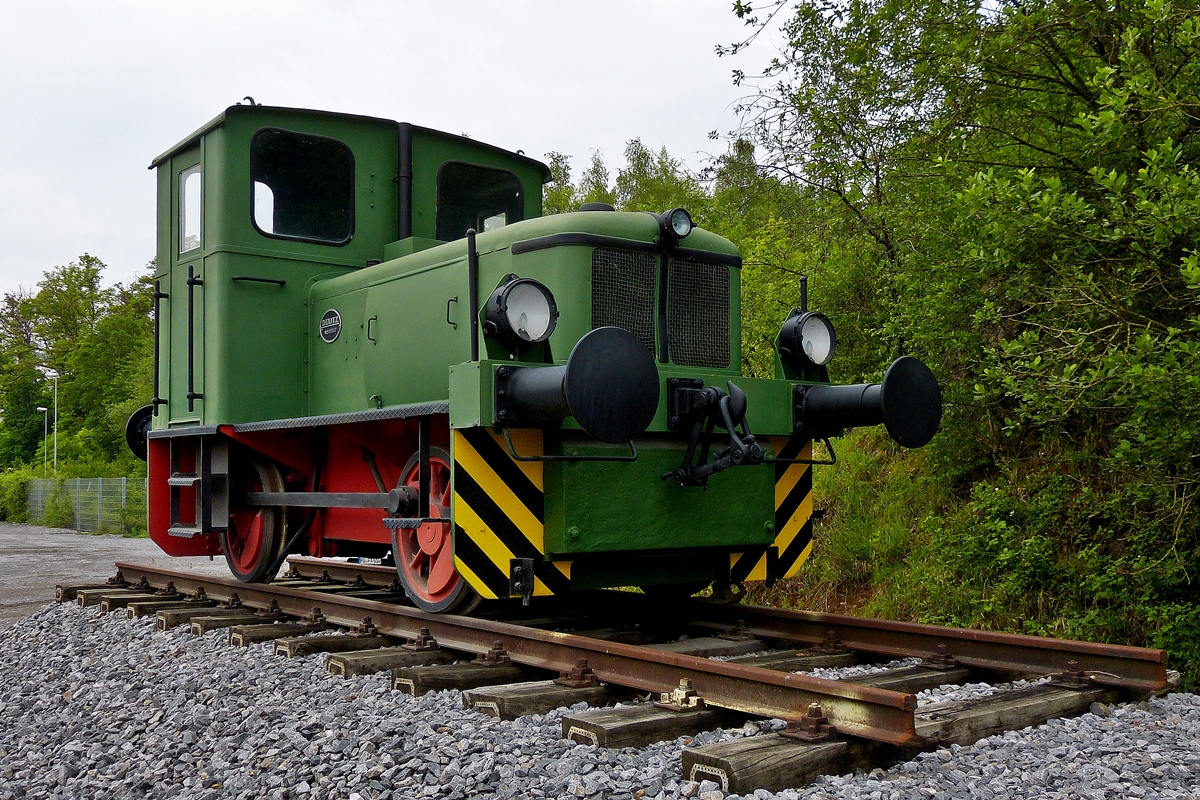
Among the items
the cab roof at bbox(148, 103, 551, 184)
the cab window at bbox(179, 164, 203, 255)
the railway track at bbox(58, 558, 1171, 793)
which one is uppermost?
the cab roof at bbox(148, 103, 551, 184)

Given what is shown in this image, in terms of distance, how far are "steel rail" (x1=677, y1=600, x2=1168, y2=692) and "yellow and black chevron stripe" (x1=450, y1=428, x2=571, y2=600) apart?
1202 millimetres

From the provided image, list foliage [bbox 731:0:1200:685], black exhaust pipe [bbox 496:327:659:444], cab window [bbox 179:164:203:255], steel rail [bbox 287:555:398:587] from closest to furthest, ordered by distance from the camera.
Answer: black exhaust pipe [bbox 496:327:659:444], foliage [bbox 731:0:1200:685], cab window [bbox 179:164:203:255], steel rail [bbox 287:555:398:587]

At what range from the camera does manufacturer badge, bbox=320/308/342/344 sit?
685cm

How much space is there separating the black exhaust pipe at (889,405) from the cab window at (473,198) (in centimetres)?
277

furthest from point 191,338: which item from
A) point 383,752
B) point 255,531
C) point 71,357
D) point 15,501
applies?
point 71,357

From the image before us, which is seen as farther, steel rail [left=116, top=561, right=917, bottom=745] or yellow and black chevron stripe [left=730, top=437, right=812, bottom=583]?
yellow and black chevron stripe [left=730, top=437, right=812, bottom=583]

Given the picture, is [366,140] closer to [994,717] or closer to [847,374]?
[847,374]

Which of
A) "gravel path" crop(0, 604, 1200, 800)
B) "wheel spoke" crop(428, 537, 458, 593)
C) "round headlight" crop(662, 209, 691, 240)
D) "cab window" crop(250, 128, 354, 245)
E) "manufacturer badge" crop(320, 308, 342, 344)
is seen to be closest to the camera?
"gravel path" crop(0, 604, 1200, 800)

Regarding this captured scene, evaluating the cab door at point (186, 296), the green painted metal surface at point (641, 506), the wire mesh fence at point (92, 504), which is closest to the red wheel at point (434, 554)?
the green painted metal surface at point (641, 506)

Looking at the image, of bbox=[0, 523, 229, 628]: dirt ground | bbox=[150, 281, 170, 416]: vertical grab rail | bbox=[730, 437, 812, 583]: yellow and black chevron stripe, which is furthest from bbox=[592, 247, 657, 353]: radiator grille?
bbox=[0, 523, 229, 628]: dirt ground

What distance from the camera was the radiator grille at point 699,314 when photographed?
5.58m

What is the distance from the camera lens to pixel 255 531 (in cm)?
743

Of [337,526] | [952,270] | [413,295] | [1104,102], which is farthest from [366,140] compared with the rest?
[1104,102]

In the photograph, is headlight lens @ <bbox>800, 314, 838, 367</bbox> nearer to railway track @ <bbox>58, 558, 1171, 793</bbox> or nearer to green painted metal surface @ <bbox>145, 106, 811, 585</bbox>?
green painted metal surface @ <bbox>145, 106, 811, 585</bbox>
